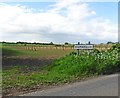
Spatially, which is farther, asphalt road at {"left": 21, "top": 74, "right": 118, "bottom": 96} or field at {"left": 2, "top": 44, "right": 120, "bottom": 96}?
field at {"left": 2, "top": 44, "right": 120, "bottom": 96}

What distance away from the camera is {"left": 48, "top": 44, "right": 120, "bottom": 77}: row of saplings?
18328mm

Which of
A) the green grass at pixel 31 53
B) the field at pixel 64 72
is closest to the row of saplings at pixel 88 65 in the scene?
the field at pixel 64 72

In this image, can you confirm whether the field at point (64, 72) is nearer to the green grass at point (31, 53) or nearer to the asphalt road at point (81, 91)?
the asphalt road at point (81, 91)

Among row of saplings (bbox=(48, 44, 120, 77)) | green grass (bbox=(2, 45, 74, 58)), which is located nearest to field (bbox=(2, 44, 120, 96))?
row of saplings (bbox=(48, 44, 120, 77))

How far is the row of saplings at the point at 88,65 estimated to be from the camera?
60.1 feet

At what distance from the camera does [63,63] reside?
20594 mm

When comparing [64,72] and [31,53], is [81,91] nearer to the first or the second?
[64,72]

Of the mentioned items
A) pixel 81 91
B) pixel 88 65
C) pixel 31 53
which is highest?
pixel 88 65

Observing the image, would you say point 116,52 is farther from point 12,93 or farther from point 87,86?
point 12,93

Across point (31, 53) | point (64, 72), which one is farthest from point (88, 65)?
point (31, 53)

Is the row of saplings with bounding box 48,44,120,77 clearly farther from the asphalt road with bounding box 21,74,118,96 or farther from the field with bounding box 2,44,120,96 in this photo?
the asphalt road with bounding box 21,74,118,96

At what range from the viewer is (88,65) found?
733 inches

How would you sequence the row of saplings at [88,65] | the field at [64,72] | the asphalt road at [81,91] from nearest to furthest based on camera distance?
the asphalt road at [81,91] → the field at [64,72] → the row of saplings at [88,65]

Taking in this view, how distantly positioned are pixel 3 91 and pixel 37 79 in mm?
3532
